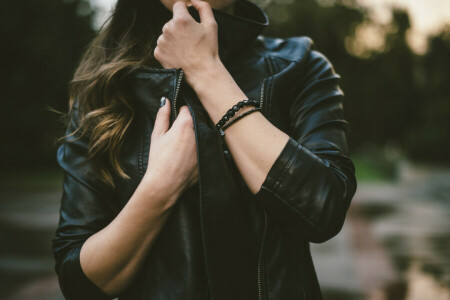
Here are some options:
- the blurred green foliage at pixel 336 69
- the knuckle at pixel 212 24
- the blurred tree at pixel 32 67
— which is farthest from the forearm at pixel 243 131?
the blurred tree at pixel 32 67

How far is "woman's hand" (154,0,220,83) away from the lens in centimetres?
125

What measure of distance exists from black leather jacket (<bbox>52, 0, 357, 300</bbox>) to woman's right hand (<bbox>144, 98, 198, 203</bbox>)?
2.1 inches

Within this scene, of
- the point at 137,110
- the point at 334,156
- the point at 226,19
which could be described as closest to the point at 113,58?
the point at 137,110

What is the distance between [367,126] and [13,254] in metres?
41.1

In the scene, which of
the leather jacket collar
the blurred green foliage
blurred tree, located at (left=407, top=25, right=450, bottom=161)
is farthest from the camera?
blurred tree, located at (left=407, top=25, right=450, bottom=161)

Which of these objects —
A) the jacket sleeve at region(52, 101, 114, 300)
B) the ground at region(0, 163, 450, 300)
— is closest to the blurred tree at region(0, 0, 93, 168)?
the ground at region(0, 163, 450, 300)

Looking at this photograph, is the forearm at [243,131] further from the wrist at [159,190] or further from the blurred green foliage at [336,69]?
the blurred green foliage at [336,69]

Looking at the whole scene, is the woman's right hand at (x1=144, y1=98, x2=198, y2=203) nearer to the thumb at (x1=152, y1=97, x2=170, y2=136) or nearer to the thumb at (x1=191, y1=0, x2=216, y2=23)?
the thumb at (x1=152, y1=97, x2=170, y2=136)

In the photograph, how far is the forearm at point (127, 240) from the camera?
1.22 m

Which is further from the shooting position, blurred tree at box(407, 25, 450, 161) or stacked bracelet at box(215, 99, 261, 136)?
blurred tree at box(407, 25, 450, 161)

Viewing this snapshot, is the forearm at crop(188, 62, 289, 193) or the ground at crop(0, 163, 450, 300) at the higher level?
the forearm at crop(188, 62, 289, 193)

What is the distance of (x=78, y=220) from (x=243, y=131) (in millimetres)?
603

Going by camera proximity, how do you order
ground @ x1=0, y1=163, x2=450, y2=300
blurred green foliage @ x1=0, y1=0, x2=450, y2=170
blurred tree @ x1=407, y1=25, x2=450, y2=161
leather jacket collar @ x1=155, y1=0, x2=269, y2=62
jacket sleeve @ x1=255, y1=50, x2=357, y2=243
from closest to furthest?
jacket sleeve @ x1=255, y1=50, x2=357, y2=243, leather jacket collar @ x1=155, y1=0, x2=269, y2=62, ground @ x1=0, y1=163, x2=450, y2=300, blurred green foliage @ x1=0, y1=0, x2=450, y2=170, blurred tree @ x1=407, y1=25, x2=450, y2=161

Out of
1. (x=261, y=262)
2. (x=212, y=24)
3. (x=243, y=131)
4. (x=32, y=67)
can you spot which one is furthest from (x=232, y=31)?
(x=32, y=67)
